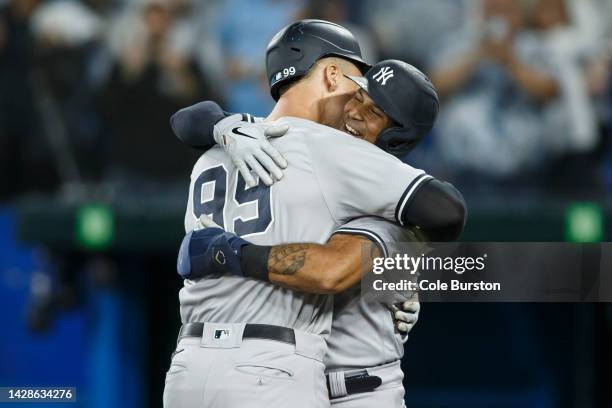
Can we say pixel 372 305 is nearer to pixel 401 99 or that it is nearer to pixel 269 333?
pixel 269 333

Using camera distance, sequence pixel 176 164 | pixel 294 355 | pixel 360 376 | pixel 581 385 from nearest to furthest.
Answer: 1. pixel 294 355
2. pixel 360 376
3. pixel 581 385
4. pixel 176 164

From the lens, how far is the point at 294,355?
9.47 ft

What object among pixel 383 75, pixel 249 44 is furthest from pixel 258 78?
pixel 383 75

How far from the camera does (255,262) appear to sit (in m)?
2.90

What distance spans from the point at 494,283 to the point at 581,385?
137 inches

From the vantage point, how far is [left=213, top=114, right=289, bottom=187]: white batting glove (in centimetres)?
300

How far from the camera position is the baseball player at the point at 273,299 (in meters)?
2.85

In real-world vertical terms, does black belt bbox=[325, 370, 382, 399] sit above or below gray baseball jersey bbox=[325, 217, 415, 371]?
below

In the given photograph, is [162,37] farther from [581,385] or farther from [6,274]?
[581,385]

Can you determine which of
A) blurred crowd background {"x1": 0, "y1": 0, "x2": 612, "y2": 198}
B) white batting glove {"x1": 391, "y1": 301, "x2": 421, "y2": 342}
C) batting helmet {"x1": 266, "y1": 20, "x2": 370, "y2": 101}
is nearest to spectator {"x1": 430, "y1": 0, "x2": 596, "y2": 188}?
blurred crowd background {"x1": 0, "y1": 0, "x2": 612, "y2": 198}

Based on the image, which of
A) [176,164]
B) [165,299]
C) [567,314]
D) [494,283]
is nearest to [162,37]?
[176,164]

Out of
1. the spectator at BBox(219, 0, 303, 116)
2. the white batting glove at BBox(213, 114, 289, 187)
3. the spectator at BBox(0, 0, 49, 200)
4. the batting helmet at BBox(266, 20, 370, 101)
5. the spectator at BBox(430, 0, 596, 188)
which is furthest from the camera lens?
the spectator at BBox(0, 0, 49, 200)

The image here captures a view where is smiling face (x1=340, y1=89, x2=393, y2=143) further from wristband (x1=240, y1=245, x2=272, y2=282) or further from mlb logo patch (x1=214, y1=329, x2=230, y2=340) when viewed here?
mlb logo patch (x1=214, y1=329, x2=230, y2=340)

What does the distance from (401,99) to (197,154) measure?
4.05 m
